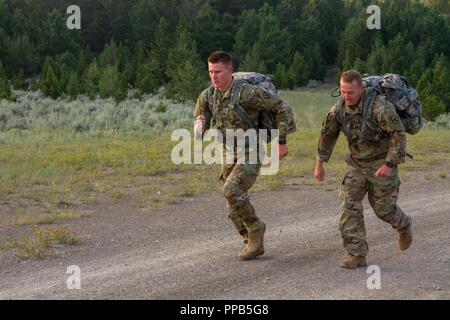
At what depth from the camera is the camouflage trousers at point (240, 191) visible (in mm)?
6816

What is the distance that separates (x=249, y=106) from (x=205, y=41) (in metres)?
53.9

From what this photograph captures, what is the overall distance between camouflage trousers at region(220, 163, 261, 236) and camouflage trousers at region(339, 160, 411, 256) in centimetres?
90

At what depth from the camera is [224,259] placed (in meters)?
7.08

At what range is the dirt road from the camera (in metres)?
5.96

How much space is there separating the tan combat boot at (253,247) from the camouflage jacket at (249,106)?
103 cm

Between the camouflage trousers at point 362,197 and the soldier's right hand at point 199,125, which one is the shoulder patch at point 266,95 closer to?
the soldier's right hand at point 199,125

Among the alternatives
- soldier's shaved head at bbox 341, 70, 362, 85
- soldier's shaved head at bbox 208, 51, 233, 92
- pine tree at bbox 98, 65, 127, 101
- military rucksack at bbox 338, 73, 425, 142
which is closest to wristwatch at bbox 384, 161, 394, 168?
military rucksack at bbox 338, 73, 425, 142

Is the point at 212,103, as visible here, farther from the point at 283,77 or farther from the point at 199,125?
the point at 283,77

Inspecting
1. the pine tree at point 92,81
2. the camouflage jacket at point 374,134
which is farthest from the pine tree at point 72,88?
the camouflage jacket at point 374,134

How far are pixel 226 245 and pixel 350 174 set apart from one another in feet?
5.66

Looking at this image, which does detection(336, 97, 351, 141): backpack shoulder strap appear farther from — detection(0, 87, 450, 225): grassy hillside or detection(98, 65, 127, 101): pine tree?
detection(98, 65, 127, 101): pine tree
